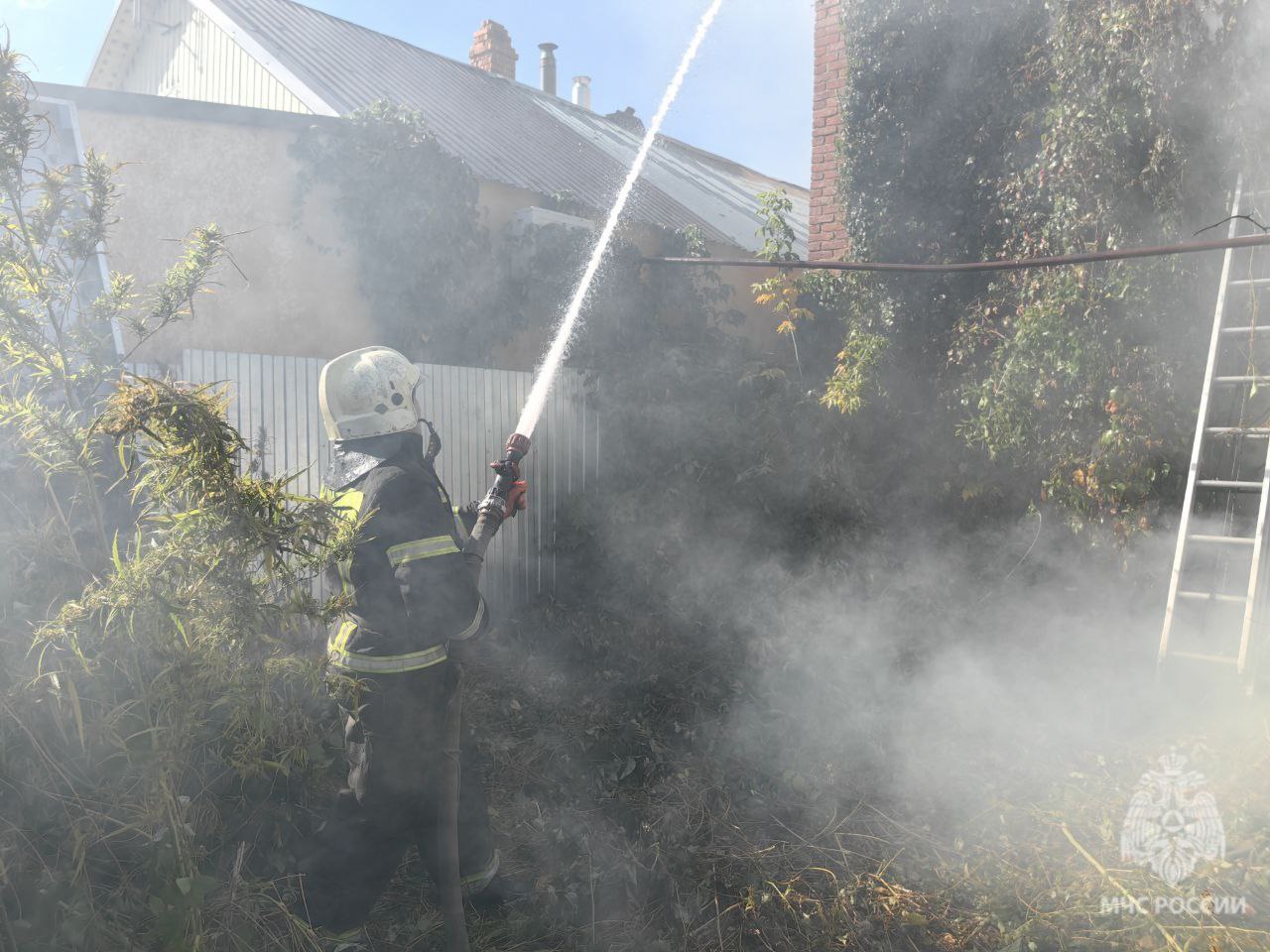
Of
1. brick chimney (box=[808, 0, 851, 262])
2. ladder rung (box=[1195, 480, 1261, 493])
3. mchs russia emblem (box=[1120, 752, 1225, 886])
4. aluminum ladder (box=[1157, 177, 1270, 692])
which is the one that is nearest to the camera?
mchs russia emblem (box=[1120, 752, 1225, 886])

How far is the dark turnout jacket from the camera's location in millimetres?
3137

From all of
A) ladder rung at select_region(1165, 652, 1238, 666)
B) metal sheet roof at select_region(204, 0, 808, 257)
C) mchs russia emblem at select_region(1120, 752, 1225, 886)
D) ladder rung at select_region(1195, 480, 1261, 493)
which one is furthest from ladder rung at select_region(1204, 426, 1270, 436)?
metal sheet roof at select_region(204, 0, 808, 257)

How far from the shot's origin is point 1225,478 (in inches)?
200

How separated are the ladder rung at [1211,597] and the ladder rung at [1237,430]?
0.88m

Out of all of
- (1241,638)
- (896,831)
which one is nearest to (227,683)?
(896,831)

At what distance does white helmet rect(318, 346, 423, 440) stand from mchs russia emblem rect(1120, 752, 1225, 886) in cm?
366

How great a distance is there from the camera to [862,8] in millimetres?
6801

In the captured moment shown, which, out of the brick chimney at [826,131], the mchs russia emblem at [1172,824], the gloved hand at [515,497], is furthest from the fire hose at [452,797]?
the brick chimney at [826,131]

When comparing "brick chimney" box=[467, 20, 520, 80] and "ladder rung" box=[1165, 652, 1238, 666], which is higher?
"brick chimney" box=[467, 20, 520, 80]

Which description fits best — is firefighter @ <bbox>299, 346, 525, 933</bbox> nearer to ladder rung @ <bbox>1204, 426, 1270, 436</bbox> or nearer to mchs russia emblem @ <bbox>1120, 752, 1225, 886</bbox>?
mchs russia emblem @ <bbox>1120, 752, 1225, 886</bbox>

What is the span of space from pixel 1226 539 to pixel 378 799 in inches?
175

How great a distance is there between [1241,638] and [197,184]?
7.58 m

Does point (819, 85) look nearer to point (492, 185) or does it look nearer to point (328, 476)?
point (492, 185)

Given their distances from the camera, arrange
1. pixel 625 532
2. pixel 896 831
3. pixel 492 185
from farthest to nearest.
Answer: pixel 492 185 < pixel 625 532 < pixel 896 831
